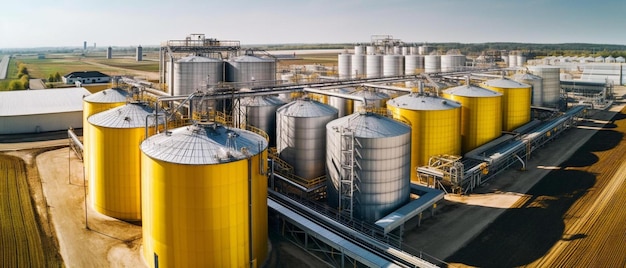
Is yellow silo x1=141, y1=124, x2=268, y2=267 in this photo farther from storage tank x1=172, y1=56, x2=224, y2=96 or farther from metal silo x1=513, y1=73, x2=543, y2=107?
metal silo x1=513, y1=73, x2=543, y2=107

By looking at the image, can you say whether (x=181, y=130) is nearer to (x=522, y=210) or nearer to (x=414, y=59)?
(x=522, y=210)

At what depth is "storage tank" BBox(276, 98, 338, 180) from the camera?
25.1 metres

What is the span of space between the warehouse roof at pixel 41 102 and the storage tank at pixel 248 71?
25.1 m

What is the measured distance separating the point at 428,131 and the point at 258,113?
39.3 ft

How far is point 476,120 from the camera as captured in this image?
34.6 m

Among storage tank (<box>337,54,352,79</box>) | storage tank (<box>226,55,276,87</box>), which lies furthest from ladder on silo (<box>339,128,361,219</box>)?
storage tank (<box>337,54,352,79</box>)

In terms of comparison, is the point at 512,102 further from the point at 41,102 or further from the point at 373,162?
the point at 41,102

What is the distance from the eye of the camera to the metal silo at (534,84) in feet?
161

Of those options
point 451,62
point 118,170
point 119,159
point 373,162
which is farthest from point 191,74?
point 451,62

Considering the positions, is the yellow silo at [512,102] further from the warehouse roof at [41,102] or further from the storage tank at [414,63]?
the warehouse roof at [41,102]

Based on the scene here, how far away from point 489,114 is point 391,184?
17.8m

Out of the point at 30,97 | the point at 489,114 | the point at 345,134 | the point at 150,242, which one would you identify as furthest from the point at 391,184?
the point at 30,97

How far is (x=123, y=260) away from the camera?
63.4 ft

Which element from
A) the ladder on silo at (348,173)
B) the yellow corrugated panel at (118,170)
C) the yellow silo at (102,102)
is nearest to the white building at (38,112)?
the yellow silo at (102,102)
